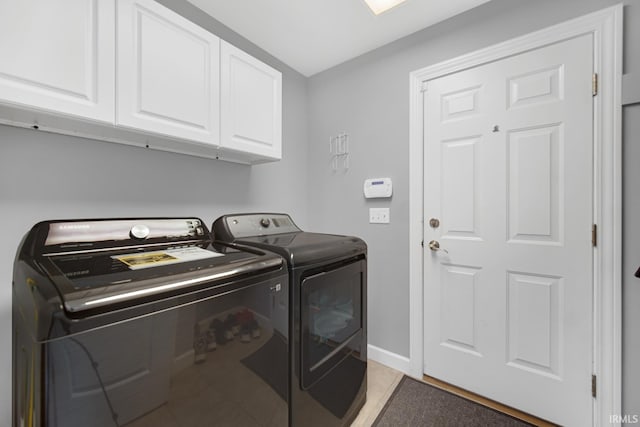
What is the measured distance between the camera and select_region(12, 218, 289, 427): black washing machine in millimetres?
596

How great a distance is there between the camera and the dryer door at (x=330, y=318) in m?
1.20

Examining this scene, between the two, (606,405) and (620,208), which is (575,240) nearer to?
(620,208)

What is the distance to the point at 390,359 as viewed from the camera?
2039mm

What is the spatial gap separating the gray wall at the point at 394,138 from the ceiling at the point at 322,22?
4.2 inches

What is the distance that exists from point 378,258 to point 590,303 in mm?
1217

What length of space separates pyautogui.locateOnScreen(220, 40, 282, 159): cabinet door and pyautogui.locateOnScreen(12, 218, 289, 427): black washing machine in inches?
27.2

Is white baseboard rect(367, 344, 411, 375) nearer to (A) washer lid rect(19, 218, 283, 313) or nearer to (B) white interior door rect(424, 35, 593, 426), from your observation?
(B) white interior door rect(424, 35, 593, 426)

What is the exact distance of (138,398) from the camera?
0.69m

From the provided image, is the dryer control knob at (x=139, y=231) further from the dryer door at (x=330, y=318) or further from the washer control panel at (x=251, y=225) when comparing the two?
the dryer door at (x=330, y=318)

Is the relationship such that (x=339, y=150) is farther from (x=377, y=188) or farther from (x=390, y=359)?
(x=390, y=359)

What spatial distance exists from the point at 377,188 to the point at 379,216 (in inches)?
8.9

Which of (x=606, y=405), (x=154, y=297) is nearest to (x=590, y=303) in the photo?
(x=606, y=405)

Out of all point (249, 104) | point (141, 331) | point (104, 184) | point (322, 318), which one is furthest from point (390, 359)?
point (104, 184)

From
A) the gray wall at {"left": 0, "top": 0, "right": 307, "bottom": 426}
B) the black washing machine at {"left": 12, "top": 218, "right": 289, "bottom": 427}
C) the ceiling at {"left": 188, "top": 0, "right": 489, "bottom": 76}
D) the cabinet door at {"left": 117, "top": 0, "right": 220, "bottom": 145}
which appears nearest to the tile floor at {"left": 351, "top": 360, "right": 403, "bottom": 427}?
the black washing machine at {"left": 12, "top": 218, "right": 289, "bottom": 427}
